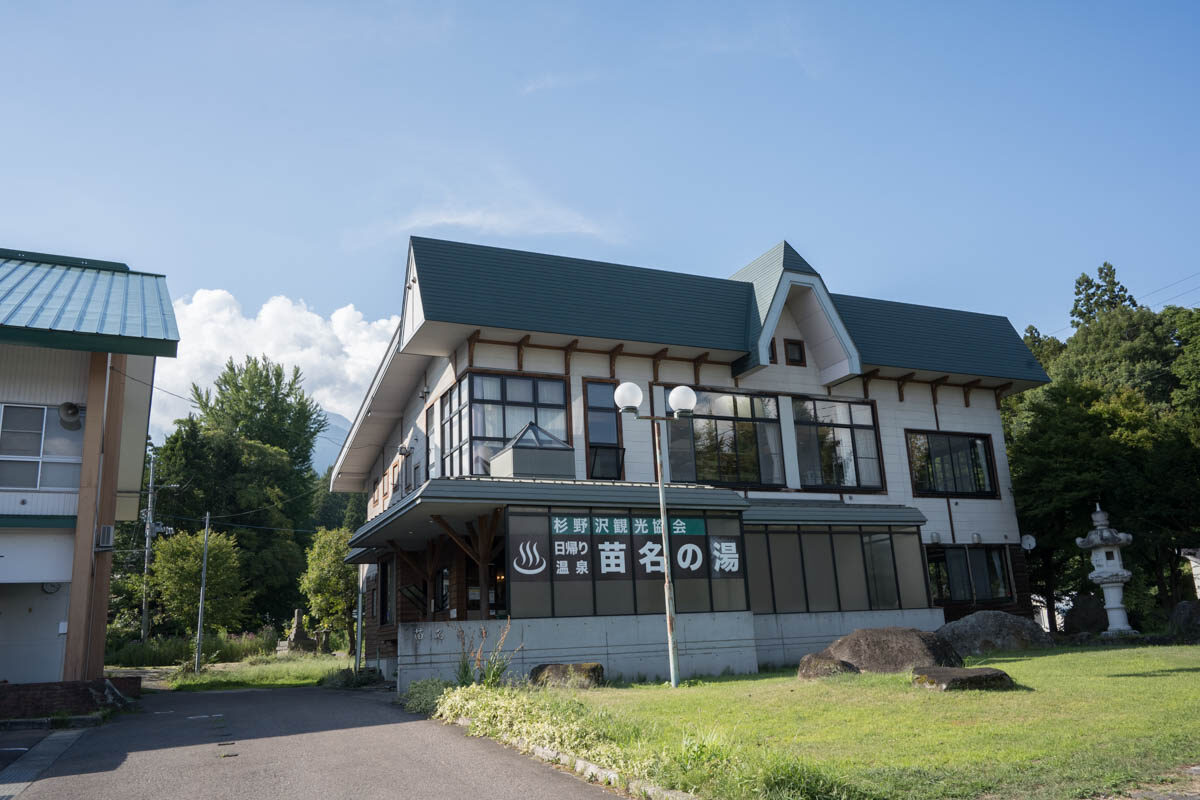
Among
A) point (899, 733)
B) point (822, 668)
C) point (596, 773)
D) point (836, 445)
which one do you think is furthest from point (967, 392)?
point (596, 773)

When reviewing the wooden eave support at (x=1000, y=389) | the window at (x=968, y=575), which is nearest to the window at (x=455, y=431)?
the window at (x=968, y=575)

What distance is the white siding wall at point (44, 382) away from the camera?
52.1 feet

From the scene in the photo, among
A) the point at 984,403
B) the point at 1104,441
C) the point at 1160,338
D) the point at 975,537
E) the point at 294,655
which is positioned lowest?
the point at 294,655

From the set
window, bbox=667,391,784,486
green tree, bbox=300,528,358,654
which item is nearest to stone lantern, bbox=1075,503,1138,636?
window, bbox=667,391,784,486

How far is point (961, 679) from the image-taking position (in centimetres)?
1112

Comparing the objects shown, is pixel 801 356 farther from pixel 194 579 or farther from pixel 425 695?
pixel 194 579

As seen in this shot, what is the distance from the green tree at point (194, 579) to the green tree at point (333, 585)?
14.6ft

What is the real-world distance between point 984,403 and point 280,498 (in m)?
43.4

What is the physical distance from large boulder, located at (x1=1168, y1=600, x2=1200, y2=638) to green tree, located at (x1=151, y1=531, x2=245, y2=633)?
35188 mm

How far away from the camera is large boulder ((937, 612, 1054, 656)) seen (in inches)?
741

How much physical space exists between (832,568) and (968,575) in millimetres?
5827

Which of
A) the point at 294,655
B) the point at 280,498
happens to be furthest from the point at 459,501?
the point at 280,498

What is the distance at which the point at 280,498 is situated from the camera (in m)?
55.4

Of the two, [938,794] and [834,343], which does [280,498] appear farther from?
[938,794]
